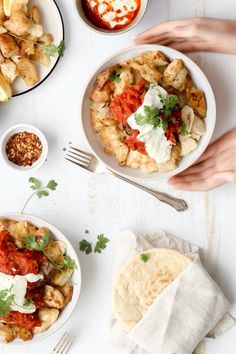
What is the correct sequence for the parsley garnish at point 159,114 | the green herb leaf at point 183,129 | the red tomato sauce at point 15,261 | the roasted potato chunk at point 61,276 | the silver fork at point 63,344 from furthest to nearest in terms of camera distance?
the silver fork at point 63,344 → the roasted potato chunk at point 61,276 → the red tomato sauce at point 15,261 → the green herb leaf at point 183,129 → the parsley garnish at point 159,114

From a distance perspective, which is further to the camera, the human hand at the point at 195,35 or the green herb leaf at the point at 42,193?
the green herb leaf at the point at 42,193

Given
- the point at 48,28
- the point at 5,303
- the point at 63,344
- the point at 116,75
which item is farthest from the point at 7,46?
the point at 63,344

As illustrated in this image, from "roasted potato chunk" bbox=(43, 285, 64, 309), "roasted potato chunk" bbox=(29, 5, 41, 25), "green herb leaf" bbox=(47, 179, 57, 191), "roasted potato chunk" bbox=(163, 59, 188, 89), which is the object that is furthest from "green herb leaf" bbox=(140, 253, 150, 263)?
"roasted potato chunk" bbox=(29, 5, 41, 25)

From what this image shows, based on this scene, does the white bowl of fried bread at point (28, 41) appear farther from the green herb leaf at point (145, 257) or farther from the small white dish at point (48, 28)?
the green herb leaf at point (145, 257)

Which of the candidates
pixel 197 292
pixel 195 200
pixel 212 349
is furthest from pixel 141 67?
pixel 212 349

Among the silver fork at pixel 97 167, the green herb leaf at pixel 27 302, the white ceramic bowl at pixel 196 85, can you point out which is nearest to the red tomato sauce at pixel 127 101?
the white ceramic bowl at pixel 196 85

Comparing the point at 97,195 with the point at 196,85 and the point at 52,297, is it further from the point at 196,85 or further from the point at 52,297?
the point at 196,85

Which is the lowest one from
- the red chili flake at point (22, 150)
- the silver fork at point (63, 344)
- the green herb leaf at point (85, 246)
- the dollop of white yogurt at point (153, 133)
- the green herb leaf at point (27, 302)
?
the silver fork at point (63, 344)
